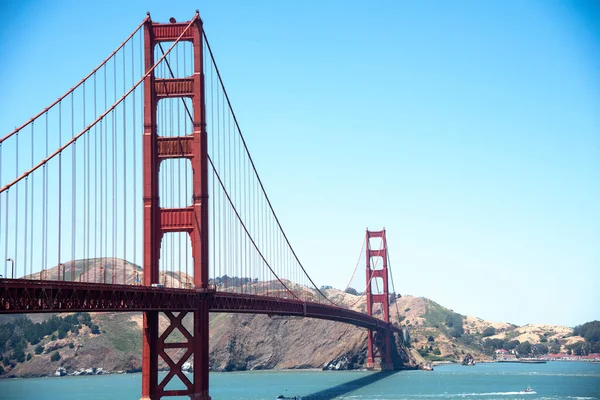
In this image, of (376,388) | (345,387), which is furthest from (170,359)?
(376,388)

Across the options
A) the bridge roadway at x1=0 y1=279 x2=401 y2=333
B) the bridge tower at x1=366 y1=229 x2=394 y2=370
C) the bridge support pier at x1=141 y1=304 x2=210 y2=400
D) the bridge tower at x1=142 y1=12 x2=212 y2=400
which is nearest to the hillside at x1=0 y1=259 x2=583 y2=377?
the bridge tower at x1=366 y1=229 x2=394 y2=370

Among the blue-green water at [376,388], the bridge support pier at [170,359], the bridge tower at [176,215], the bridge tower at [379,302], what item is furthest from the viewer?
the bridge tower at [379,302]

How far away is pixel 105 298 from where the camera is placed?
4581 centimetres

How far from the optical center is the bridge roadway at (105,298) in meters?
38.8

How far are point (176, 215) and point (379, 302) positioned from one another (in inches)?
4046

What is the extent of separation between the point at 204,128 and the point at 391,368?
332 ft

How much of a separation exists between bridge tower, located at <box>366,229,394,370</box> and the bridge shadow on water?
33.4 feet

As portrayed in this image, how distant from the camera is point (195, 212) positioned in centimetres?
5725

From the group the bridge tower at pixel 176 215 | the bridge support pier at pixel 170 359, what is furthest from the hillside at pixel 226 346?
the bridge tower at pixel 176 215

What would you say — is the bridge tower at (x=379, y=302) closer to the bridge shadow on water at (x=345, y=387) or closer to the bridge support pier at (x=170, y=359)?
the bridge shadow on water at (x=345, y=387)

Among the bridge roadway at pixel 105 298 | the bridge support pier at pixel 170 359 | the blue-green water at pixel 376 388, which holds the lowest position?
the blue-green water at pixel 376 388

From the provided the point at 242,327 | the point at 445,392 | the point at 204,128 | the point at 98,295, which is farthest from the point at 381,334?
the point at 98,295

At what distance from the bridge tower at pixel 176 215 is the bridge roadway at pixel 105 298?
1.40 meters

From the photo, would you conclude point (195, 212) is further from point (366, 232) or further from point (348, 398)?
point (366, 232)
